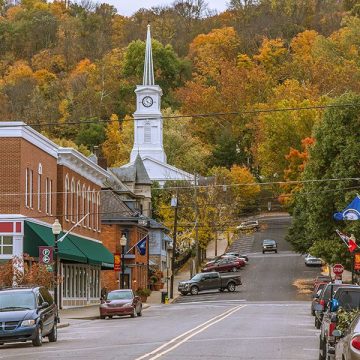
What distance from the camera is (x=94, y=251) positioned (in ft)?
220

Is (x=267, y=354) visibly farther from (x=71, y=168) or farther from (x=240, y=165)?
(x=240, y=165)

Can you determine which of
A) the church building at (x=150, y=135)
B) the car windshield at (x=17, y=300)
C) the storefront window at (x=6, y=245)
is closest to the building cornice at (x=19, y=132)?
the storefront window at (x=6, y=245)

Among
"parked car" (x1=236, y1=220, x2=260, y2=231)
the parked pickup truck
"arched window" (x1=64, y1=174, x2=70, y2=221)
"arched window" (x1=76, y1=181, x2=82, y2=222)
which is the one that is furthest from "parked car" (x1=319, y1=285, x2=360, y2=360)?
"parked car" (x1=236, y1=220, x2=260, y2=231)

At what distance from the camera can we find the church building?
122 m

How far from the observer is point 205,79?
159 meters

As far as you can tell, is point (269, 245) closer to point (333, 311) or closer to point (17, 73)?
point (17, 73)

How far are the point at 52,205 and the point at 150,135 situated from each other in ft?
227

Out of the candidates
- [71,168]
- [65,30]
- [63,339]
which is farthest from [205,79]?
[63,339]

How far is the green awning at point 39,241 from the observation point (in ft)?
175

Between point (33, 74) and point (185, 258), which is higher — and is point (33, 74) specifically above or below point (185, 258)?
above

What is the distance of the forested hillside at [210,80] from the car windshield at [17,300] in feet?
227

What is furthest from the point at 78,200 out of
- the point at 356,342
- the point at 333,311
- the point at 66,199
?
the point at 356,342

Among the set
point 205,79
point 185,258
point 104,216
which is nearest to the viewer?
point 104,216

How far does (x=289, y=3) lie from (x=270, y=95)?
170 feet
